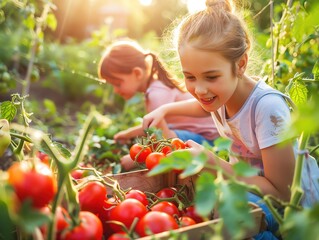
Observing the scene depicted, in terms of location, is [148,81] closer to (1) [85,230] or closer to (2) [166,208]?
(2) [166,208]

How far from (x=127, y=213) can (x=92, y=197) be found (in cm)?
12

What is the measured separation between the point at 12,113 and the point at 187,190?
735mm

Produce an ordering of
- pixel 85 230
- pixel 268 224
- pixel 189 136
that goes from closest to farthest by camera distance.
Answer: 1. pixel 85 230
2. pixel 268 224
3. pixel 189 136

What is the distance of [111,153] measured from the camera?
273cm

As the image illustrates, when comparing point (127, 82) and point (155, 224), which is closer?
point (155, 224)

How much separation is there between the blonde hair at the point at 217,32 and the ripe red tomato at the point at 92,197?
0.71 meters

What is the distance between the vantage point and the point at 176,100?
3225mm

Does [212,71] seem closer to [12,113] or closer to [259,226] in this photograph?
[259,226]

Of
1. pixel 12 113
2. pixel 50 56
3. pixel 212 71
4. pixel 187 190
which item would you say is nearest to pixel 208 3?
pixel 212 71

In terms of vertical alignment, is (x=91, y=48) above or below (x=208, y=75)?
above

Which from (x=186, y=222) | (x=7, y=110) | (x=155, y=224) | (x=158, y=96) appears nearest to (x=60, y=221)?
(x=155, y=224)

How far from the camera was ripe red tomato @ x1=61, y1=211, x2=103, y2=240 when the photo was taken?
1.03m

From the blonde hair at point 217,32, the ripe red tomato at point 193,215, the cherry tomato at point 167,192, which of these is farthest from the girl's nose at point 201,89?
the ripe red tomato at point 193,215

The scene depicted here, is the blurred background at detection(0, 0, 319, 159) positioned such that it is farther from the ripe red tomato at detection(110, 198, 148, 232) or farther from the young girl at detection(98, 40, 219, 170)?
the ripe red tomato at detection(110, 198, 148, 232)
